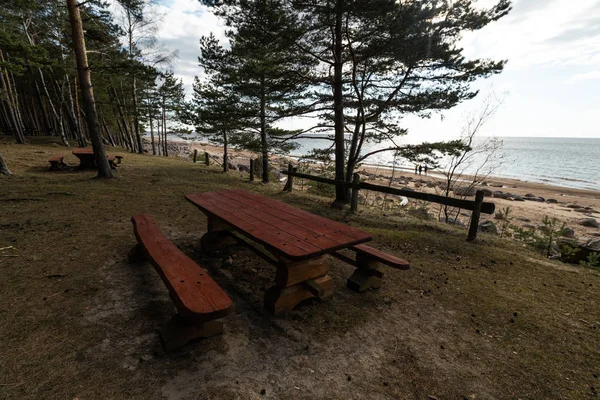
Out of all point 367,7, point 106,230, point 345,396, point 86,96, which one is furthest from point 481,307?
point 86,96

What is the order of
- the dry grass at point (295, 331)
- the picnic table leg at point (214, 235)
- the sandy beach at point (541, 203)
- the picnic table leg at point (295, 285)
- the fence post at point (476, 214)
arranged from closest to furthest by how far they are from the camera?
the dry grass at point (295, 331)
the picnic table leg at point (295, 285)
the picnic table leg at point (214, 235)
the fence post at point (476, 214)
the sandy beach at point (541, 203)

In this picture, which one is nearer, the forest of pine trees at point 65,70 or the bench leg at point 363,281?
the bench leg at point 363,281

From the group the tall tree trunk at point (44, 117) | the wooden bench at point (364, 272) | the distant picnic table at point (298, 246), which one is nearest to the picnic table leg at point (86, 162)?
the distant picnic table at point (298, 246)

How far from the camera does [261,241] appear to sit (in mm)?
2602

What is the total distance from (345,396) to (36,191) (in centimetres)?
843

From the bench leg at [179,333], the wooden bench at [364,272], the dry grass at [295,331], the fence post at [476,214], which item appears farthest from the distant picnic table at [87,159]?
the fence post at [476,214]

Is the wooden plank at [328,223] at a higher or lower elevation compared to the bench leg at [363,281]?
higher

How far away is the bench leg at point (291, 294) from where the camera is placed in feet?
9.30

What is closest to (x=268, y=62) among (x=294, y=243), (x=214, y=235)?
(x=214, y=235)

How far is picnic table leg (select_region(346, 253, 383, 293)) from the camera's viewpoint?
Answer: 3447 millimetres

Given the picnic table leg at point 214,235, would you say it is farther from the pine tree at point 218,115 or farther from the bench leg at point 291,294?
the pine tree at point 218,115

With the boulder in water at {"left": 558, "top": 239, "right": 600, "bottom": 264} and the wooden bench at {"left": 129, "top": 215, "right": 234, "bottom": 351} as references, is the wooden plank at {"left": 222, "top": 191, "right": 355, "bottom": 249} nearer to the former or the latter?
the wooden bench at {"left": 129, "top": 215, "right": 234, "bottom": 351}

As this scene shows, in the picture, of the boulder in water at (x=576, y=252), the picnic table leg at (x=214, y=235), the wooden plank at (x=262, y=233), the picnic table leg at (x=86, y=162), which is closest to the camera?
the wooden plank at (x=262, y=233)

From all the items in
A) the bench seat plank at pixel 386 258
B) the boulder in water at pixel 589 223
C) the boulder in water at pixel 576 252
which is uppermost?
the bench seat plank at pixel 386 258
